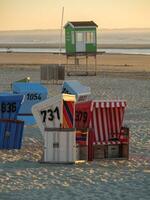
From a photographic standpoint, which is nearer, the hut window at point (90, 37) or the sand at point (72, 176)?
the sand at point (72, 176)

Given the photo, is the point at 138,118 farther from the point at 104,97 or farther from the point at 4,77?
the point at 4,77

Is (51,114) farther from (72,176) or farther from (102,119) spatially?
(72,176)

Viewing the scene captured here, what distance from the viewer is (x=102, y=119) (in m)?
11.5

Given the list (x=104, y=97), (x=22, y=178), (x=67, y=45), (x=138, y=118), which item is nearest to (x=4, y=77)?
(x=67, y=45)

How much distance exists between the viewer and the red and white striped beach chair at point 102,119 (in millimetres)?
11305

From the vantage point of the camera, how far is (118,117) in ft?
37.8

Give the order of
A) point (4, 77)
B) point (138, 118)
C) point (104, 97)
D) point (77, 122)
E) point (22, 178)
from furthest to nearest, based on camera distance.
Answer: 1. point (4, 77)
2. point (104, 97)
3. point (138, 118)
4. point (77, 122)
5. point (22, 178)

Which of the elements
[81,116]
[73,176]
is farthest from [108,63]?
[73,176]

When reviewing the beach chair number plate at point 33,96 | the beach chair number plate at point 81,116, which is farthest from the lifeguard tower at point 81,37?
the beach chair number plate at point 81,116

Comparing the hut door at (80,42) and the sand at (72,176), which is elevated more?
the hut door at (80,42)

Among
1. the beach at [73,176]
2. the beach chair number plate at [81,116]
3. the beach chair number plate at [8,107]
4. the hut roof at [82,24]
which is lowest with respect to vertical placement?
the beach at [73,176]

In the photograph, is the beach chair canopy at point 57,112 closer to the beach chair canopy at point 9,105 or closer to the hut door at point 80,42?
the beach chair canopy at point 9,105

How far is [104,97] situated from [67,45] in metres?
14.4

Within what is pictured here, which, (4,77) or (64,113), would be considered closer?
(64,113)
